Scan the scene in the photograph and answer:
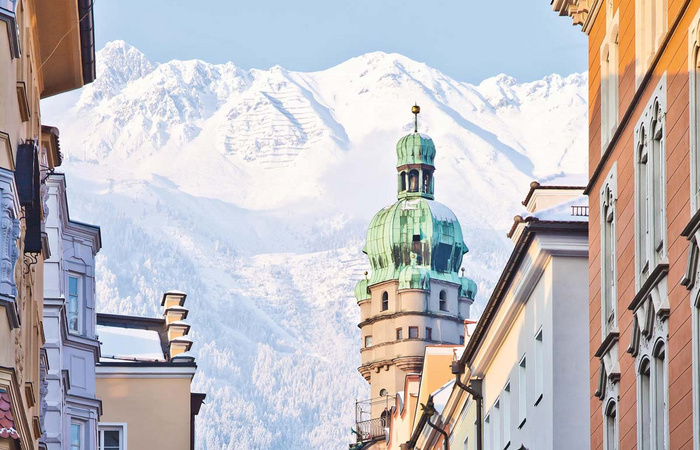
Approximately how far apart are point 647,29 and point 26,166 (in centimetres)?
820

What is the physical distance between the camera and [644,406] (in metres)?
24.0

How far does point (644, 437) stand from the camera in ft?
78.7

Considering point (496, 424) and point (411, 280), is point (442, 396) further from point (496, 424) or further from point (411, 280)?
Answer: point (411, 280)

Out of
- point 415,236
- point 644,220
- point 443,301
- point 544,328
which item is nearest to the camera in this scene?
point 644,220

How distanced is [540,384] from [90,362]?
12776 mm

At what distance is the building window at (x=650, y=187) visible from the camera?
75.4 ft

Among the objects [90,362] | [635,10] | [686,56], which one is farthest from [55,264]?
[686,56]

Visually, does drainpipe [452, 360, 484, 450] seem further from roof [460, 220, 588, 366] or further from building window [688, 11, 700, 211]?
building window [688, 11, 700, 211]

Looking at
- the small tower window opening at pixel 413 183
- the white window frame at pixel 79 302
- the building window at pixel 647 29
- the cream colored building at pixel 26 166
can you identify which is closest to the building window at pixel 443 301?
the small tower window opening at pixel 413 183

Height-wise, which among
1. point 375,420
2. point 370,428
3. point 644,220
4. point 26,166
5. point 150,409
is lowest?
point 644,220

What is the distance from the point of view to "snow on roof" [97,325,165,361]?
57.2m

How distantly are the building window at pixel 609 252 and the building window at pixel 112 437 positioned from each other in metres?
29.5

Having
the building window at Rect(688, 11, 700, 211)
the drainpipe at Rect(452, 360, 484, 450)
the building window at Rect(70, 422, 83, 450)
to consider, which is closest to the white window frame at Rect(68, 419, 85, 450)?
the building window at Rect(70, 422, 83, 450)

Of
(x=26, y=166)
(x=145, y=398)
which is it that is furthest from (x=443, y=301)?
(x=26, y=166)
